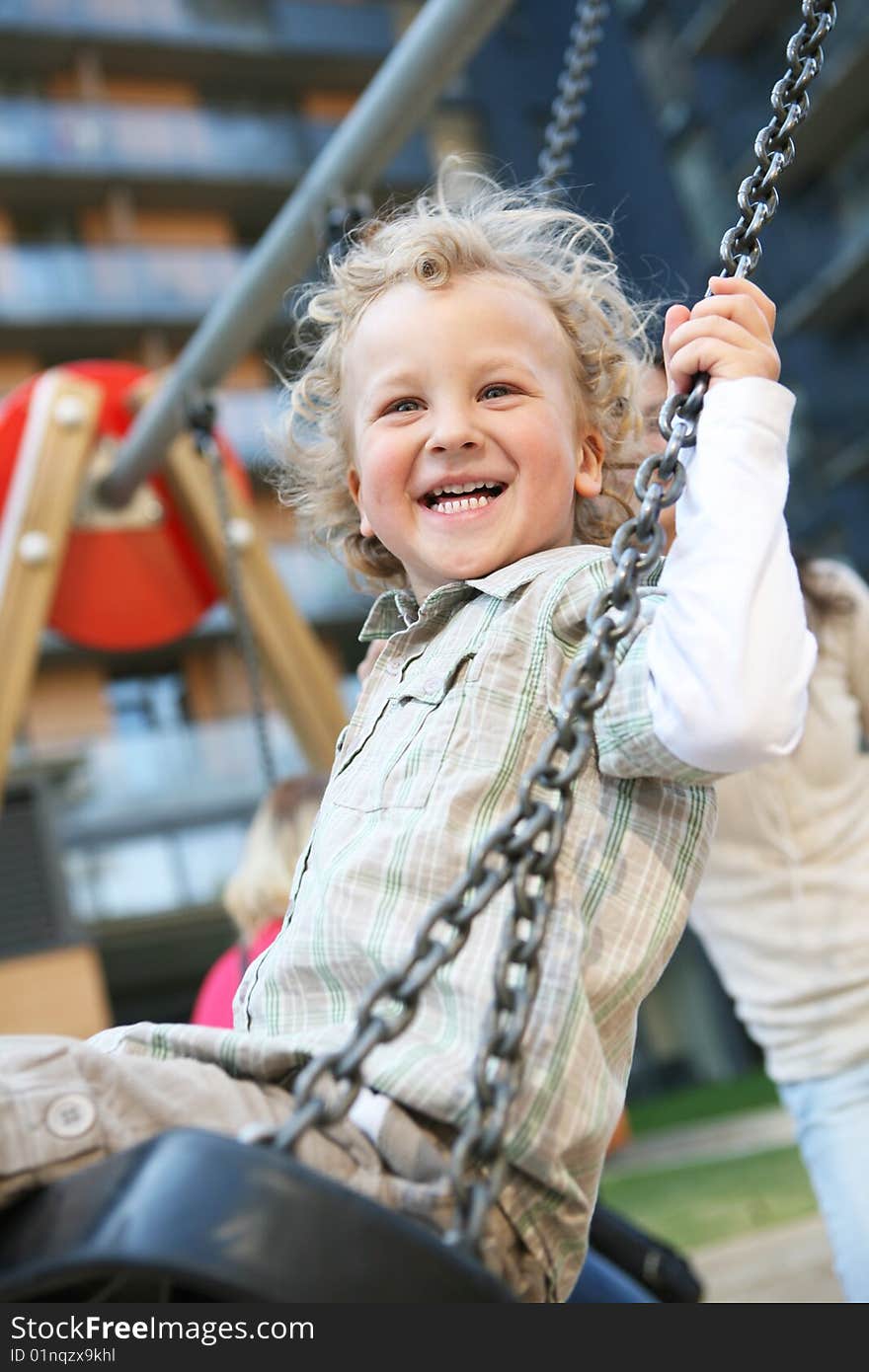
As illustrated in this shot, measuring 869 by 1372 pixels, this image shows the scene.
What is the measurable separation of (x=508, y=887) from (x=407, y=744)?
0.55ft

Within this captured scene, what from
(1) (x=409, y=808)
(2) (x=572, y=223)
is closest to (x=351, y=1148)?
(1) (x=409, y=808)

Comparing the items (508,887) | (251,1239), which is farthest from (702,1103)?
(251,1239)

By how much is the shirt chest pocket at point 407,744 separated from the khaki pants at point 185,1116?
23 cm

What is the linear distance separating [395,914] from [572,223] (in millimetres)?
863

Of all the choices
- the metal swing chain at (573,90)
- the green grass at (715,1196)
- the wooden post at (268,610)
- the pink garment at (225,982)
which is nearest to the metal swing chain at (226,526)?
the pink garment at (225,982)

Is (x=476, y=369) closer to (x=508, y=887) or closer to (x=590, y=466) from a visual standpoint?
(x=590, y=466)

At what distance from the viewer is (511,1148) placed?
0.88 metres

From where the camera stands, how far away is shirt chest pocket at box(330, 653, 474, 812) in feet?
3.49

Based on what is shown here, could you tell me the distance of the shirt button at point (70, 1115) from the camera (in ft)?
2.65

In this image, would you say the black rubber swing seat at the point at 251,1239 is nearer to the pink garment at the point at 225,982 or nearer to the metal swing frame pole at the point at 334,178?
the pink garment at the point at 225,982

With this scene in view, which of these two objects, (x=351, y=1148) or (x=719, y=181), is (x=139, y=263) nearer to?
(x=719, y=181)

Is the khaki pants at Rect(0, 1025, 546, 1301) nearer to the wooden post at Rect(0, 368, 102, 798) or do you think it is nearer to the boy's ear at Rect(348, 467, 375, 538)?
the boy's ear at Rect(348, 467, 375, 538)

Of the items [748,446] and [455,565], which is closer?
[748,446]

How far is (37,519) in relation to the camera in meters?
3.03
